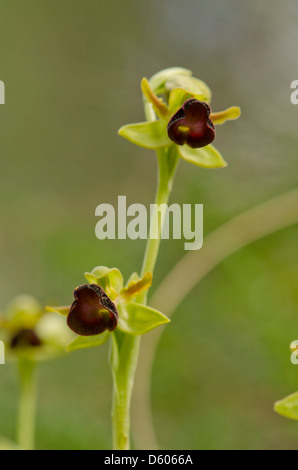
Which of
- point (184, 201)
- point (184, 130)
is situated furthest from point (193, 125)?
point (184, 201)

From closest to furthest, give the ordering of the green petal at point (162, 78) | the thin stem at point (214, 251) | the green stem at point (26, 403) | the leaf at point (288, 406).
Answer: the leaf at point (288, 406)
the green petal at point (162, 78)
the green stem at point (26, 403)
the thin stem at point (214, 251)

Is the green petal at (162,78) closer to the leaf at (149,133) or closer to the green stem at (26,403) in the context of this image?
the leaf at (149,133)

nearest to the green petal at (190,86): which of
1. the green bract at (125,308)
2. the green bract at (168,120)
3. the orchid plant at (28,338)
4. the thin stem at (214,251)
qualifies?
the green bract at (168,120)

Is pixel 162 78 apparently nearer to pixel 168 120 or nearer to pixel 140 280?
pixel 168 120

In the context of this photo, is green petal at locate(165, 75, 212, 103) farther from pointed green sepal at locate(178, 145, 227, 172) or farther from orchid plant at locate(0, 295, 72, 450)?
orchid plant at locate(0, 295, 72, 450)

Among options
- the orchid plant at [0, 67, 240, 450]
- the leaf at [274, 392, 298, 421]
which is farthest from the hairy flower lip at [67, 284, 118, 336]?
the leaf at [274, 392, 298, 421]

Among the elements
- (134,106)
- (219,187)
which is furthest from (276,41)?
(134,106)

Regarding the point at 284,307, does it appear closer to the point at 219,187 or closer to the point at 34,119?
the point at 219,187
